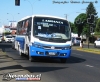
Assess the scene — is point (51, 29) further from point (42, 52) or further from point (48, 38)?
point (42, 52)

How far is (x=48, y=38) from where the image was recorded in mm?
17094

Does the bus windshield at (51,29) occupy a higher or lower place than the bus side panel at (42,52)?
higher

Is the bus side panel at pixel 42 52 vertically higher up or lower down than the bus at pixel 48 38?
lower down

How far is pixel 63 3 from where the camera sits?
6119 cm

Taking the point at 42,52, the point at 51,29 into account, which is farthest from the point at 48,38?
the point at 42,52

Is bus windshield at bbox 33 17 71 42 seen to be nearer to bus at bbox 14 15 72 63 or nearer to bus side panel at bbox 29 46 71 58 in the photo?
bus at bbox 14 15 72 63

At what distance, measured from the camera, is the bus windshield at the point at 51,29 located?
1723cm

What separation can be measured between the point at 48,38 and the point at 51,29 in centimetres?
80

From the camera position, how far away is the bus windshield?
17234mm

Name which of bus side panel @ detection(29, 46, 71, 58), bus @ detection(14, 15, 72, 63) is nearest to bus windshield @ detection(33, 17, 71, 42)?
bus @ detection(14, 15, 72, 63)

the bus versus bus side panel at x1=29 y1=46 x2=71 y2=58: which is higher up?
the bus

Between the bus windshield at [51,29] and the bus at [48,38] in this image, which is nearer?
Result: the bus at [48,38]

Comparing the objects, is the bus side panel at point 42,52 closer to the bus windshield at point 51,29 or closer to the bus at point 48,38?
the bus at point 48,38

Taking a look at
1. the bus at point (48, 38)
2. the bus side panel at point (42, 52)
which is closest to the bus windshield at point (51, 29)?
the bus at point (48, 38)
